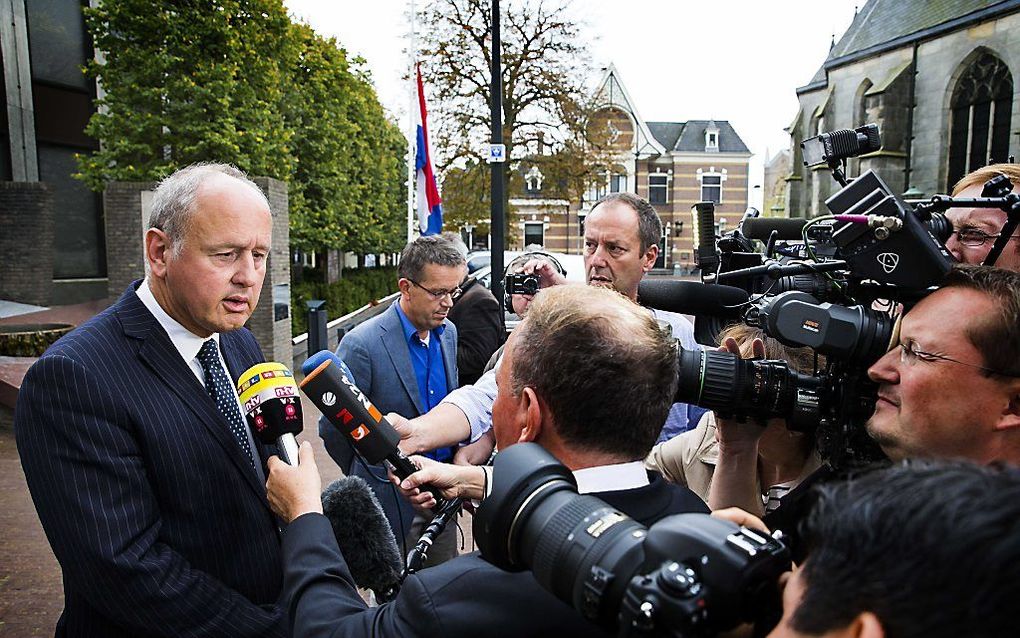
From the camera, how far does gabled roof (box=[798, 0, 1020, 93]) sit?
762 inches

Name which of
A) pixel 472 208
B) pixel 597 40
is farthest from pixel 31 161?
pixel 597 40

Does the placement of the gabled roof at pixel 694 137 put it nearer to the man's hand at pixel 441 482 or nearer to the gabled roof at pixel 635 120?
the gabled roof at pixel 635 120

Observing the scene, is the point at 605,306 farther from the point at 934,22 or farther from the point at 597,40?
the point at 934,22

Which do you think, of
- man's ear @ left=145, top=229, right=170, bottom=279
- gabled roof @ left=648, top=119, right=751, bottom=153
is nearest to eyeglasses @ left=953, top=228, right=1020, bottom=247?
man's ear @ left=145, top=229, right=170, bottom=279

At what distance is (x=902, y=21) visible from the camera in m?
23.3

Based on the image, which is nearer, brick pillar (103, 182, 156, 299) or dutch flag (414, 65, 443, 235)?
brick pillar (103, 182, 156, 299)

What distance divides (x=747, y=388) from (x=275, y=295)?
29.9ft

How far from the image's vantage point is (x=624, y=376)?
139cm

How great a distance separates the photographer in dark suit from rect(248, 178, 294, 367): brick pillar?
8.41 m

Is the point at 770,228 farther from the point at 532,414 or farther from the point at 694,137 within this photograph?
the point at 694,137

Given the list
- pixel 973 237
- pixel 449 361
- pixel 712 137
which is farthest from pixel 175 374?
pixel 712 137

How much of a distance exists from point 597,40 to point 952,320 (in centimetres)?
1882

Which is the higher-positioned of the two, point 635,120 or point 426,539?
point 635,120

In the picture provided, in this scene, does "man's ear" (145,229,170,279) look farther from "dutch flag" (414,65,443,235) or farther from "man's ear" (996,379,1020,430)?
"dutch flag" (414,65,443,235)
